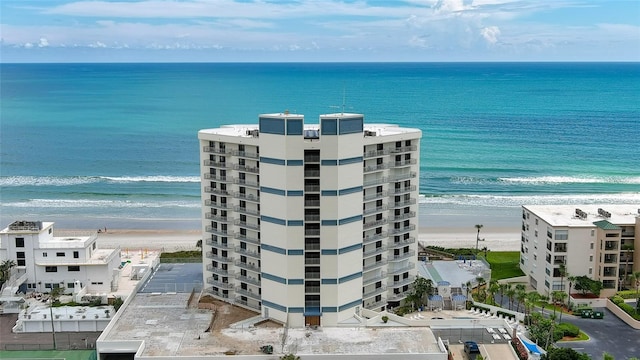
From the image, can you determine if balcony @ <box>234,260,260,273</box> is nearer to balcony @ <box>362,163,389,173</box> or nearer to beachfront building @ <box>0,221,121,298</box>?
balcony @ <box>362,163,389,173</box>

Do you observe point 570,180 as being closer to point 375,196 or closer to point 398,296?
point 398,296

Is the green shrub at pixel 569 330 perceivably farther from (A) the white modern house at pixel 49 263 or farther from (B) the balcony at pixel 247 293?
(A) the white modern house at pixel 49 263

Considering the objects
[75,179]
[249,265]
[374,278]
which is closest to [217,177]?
[249,265]

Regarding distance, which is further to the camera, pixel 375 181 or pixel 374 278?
pixel 374 278

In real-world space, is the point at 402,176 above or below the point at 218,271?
above

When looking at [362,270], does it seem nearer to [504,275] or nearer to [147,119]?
[504,275]

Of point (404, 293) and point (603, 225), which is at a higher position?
point (603, 225)

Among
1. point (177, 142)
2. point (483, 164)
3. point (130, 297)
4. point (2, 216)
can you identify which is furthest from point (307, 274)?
point (177, 142)
